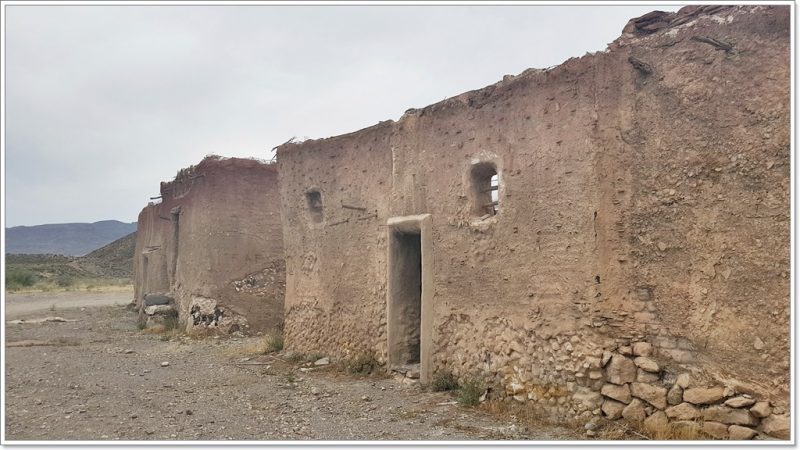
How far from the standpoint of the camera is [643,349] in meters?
4.96

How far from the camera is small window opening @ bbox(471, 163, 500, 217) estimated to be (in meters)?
6.52

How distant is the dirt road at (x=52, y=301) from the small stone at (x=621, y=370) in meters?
14.9

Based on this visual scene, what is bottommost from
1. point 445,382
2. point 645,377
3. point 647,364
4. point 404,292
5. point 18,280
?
point 445,382

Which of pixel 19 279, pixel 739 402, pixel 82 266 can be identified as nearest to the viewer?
pixel 739 402

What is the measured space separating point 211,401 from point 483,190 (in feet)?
11.7

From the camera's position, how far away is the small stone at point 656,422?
4.69 m

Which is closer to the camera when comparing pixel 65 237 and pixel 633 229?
pixel 633 229

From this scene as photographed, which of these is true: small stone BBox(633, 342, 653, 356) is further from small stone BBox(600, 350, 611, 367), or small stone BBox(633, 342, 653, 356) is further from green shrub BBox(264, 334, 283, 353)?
green shrub BBox(264, 334, 283, 353)

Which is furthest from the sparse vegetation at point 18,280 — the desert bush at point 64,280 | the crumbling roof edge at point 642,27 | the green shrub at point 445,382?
the crumbling roof edge at point 642,27

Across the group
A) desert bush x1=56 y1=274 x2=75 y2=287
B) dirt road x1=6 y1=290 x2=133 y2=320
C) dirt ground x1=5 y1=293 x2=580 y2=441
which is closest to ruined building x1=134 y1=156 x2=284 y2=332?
dirt ground x1=5 y1=293 x2=580 y2=441

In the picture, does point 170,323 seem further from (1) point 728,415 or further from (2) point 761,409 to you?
(2) point 761,409

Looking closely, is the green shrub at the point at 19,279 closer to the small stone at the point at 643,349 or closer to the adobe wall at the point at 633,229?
the adobe wall at the point at 633,229

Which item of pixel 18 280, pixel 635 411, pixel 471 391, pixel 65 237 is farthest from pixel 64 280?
pixel 65 237

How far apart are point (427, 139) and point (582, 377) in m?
3.20
